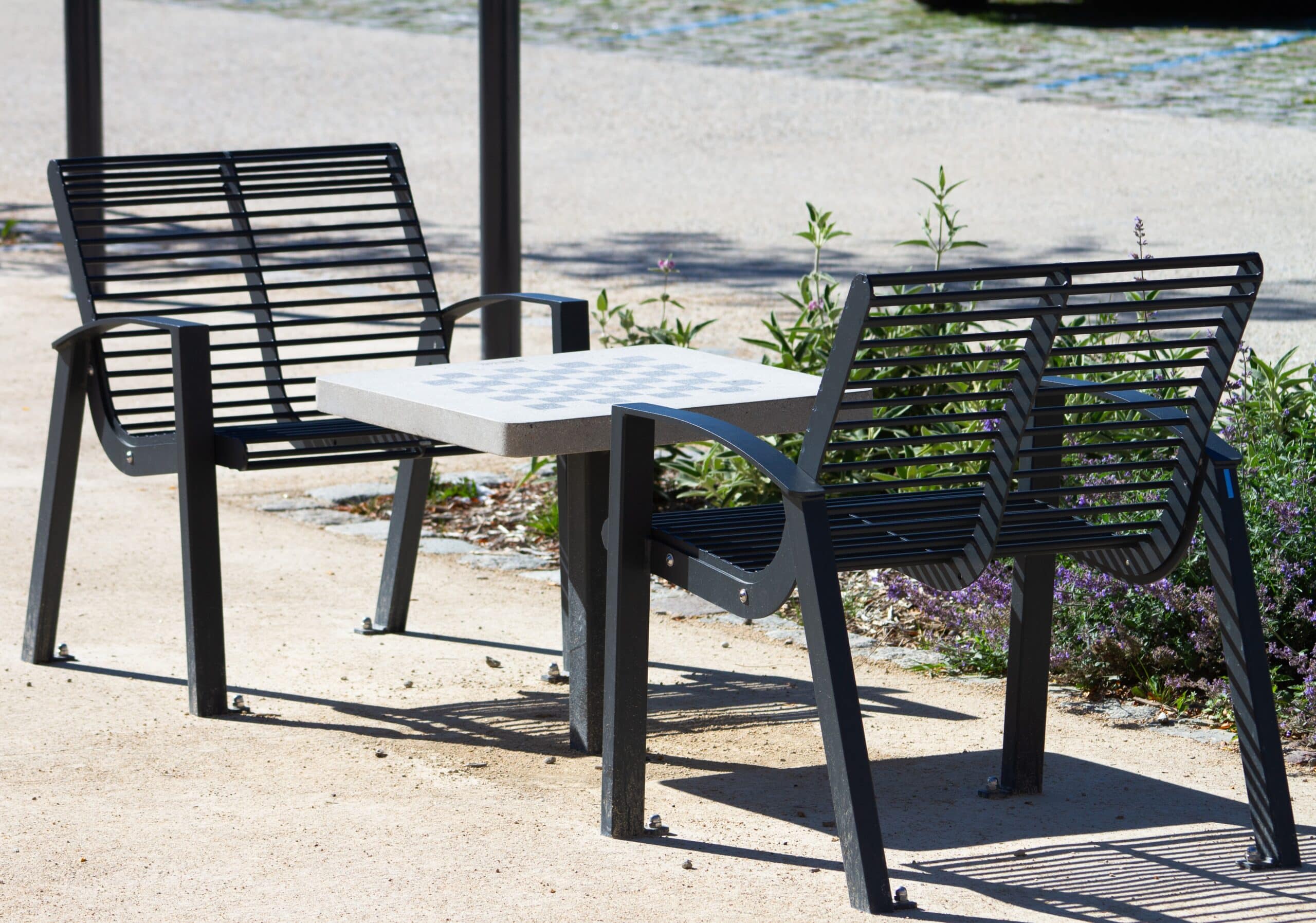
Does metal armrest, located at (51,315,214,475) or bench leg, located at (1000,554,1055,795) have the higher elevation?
metal armrest, located at (51,315,214,475)

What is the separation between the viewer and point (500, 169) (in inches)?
279

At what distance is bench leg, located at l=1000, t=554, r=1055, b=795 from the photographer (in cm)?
379

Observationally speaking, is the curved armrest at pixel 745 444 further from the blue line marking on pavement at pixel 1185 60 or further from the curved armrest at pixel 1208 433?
the blue line marking on pavement at pixel 1185 60

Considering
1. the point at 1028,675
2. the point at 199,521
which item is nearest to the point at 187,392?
the point at 199,521

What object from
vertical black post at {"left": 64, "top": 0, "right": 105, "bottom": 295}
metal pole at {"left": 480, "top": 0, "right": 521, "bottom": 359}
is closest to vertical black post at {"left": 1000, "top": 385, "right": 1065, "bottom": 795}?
metal pole at {"left": 480, "top": 0, "right": 521, "bottom": 359}

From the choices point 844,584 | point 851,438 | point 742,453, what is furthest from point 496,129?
point 742,453

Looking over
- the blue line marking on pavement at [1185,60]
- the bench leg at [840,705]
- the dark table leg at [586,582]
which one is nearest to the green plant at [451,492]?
the dark table leg at [586,582]

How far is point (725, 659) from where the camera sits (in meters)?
4.97

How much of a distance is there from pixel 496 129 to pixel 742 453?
402 centimetres

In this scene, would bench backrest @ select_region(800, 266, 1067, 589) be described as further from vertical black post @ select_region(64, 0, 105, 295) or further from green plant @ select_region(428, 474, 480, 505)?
vertical black post @ select_region(64, 0, 105, 295)

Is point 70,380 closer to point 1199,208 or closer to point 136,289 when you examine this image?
point 136,289

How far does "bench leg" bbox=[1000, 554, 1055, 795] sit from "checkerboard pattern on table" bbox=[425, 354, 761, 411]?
702 millimetres

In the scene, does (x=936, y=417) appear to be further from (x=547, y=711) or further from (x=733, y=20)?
(x=733, y=20)

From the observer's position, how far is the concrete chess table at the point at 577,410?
11.8 feet
